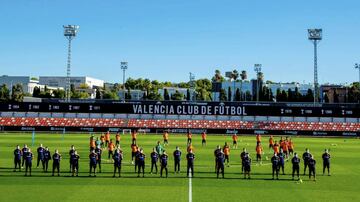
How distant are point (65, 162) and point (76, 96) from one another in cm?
12891

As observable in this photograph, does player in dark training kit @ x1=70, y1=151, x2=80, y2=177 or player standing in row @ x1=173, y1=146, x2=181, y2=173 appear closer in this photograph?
player in dark training kit @ x1=70, y1=151, x2=80, y2=177

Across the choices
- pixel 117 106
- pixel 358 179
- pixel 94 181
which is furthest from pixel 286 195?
pixel 117 106

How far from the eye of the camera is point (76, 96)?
6152 inches

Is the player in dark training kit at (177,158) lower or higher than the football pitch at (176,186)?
higher

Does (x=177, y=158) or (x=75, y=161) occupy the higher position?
(x=177, y=158)

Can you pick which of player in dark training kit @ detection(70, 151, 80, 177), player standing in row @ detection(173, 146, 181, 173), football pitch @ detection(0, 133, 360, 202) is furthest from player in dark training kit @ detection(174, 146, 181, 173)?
player in dark training kit @ detection(70, 151, 80, 177)

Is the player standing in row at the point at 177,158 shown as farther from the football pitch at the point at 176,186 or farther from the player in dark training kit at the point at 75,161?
the player in dark training kit at the point at 75,161

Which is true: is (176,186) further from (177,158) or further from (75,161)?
(75,161)

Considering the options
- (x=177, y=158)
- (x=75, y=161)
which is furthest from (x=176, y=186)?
(x=75, y=161)

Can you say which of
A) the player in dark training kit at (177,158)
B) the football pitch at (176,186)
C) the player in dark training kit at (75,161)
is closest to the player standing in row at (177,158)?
the player in dark training kit at (177,158)

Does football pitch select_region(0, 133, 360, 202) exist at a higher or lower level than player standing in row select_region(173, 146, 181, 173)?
lower

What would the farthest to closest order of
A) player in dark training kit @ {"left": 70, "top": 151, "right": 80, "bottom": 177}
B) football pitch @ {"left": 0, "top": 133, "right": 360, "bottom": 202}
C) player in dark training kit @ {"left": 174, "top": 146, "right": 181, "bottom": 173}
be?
player in dark training kit @ {"left": 174, "top": 146, "right": 181, "bottom": 173}
player in dark training kit @ {"left": 70, "top": 151, "right": 80, "bottom": 177}
football pitch @ {"left": 0, "top": 133, "right": 360, "bottom": 202}

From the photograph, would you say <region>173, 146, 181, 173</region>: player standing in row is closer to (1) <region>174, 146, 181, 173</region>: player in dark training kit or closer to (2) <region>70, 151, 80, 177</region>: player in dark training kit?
(1) <region>174, 146, 181, 173</region>: player in dark training kit

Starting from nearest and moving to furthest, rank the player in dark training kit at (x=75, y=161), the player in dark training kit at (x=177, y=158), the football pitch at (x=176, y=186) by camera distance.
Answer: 1. the football pitch at (x=176, y=186)
2. the player in dark training kit at (x=75, y=161)
3. the player in dark training kit at (x=177, y=158)
